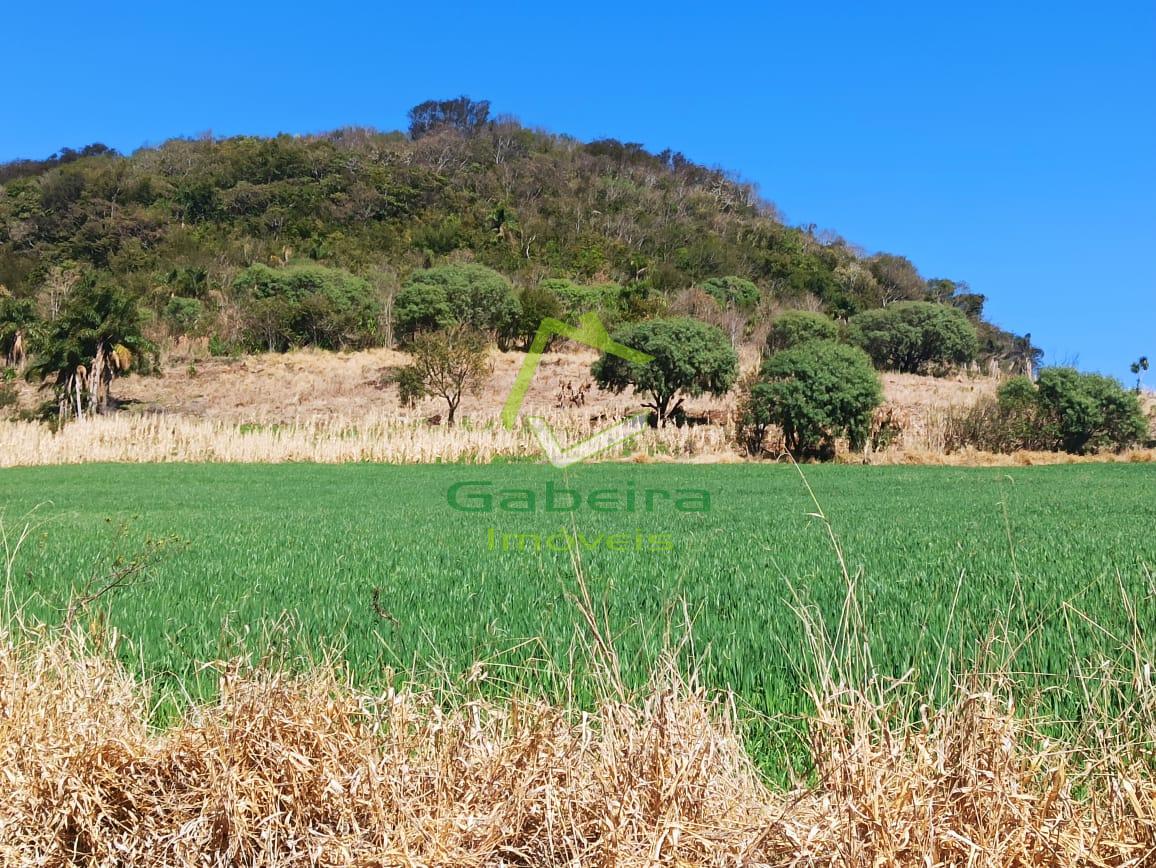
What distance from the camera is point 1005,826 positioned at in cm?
224

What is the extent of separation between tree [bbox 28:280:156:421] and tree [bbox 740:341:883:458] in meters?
23.1

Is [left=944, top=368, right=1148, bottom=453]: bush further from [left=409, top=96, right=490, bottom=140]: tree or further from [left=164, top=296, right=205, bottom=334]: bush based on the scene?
[left=409, top=96, right=490, bottom=140]: tree

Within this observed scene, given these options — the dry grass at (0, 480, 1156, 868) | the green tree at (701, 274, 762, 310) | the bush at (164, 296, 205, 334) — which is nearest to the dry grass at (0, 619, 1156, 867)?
the dry grass at (0, 480, 1156, 868)

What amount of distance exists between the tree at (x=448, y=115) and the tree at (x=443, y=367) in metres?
75.4

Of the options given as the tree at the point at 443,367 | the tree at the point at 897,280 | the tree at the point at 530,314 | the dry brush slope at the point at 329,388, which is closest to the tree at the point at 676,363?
the dry brush slope at the point at 329,388

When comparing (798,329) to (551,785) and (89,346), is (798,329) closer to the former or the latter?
(89,346)

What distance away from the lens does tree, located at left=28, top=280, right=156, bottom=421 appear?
30.5 m

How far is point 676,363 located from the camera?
29719mm

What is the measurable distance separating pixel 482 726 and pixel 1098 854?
5.69 ft

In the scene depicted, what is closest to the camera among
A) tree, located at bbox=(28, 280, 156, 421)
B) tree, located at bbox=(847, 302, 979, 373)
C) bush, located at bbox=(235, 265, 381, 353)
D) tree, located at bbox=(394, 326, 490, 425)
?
tree, located at bbox=(28, 280, 156, 421)

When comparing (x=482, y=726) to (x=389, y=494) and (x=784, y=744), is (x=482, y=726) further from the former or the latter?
(x=389, y=494)

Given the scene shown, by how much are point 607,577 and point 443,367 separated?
88.0 feet

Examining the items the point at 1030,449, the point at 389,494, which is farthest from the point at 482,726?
the point at 1030,449

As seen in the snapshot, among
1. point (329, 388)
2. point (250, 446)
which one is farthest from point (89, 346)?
point (250, 446)
